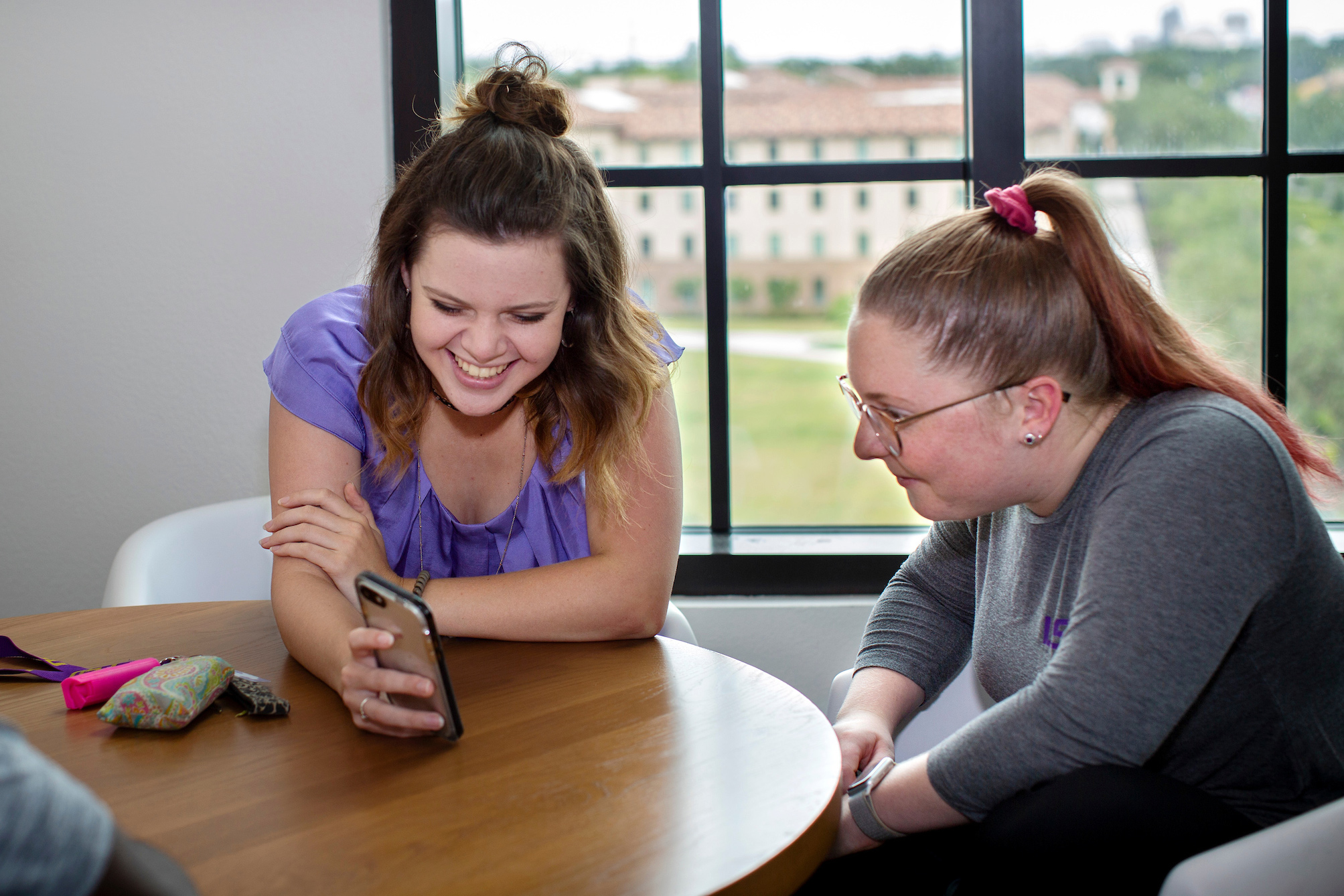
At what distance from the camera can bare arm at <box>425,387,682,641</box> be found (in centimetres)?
128

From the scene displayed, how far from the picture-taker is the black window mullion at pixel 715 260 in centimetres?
226

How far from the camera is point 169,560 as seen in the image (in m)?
1.68

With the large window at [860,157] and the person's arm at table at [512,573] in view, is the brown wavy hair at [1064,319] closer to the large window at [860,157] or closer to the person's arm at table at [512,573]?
the person's arm at table at [512,573]

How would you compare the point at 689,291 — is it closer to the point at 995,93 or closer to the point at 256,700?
the point at 995,93

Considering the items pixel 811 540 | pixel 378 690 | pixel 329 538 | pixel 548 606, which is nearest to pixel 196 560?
pixel 329 538

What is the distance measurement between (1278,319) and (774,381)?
3.76ft

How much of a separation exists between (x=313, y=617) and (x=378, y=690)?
27 centimetres

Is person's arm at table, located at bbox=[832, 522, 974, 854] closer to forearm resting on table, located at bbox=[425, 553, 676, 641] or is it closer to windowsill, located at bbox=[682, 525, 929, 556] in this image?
forearm resting on table, located at bbox=[425, 553, 676, 641]

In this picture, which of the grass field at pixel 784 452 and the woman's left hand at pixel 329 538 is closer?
the woman's left hand at pixel 329 538

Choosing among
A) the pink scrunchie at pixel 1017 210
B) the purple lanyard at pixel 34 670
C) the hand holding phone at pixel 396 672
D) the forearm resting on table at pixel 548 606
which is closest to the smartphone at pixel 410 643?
the hand holding phone at pixel 396 672

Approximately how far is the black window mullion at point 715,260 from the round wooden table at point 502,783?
118 centimetres

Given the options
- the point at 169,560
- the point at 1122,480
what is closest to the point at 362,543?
the point at 169,560

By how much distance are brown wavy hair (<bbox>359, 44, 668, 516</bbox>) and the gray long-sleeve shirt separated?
0.61m

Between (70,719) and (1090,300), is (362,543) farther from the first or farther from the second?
(1090,300)
